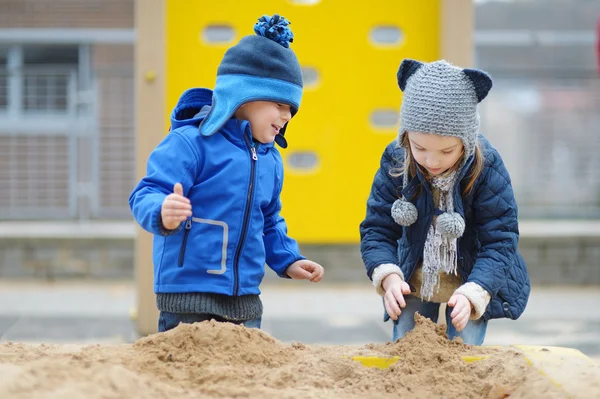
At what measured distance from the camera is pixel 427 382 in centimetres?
187

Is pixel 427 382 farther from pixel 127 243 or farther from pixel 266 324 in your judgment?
pixel 127 243

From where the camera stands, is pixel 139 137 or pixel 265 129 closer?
pixel 265 129

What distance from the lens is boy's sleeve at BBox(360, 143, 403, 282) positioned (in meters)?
2.35

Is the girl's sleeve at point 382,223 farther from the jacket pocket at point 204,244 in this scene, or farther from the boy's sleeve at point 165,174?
the boy's sleeve at point 165,174

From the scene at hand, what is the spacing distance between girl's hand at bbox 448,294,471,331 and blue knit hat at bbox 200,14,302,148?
2.28 ft

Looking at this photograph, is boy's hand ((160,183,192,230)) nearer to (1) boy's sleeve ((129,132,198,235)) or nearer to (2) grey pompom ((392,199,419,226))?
(1) boy's sleeve ((129,132,198,235))

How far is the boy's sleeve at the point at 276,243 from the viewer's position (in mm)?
2436

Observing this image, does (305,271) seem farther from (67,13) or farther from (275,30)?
(67,13)

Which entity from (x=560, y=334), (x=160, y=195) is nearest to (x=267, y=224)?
(x=160, y=195)

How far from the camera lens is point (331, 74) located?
4.75m

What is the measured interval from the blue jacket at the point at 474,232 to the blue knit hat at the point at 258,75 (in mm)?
356

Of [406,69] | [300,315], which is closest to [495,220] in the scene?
[406,69]

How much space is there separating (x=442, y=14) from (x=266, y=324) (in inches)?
76.7

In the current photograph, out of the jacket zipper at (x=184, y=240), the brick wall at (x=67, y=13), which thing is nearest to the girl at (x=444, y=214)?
the jacket zipper at (x=184, y=240)
